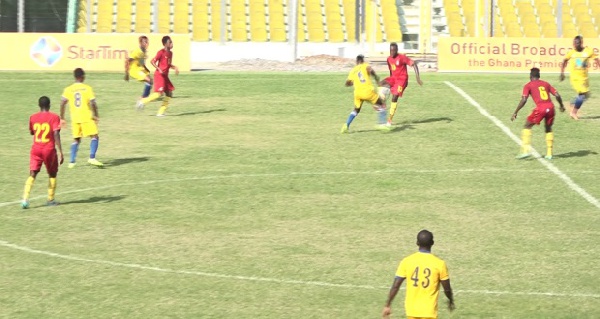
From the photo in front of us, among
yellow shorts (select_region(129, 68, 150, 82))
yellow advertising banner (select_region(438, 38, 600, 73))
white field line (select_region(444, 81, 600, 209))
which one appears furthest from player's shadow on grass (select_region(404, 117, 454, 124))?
yellow advertising banner (select_region(438, 38, 600, 73))

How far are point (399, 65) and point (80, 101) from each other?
9065 mm

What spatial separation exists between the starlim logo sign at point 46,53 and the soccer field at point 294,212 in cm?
487

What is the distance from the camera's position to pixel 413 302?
12.0m

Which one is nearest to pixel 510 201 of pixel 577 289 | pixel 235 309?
pixel 577 289

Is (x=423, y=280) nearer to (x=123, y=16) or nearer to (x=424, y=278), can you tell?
(x=424, y=278)

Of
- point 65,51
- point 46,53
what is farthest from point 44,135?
point 46,53

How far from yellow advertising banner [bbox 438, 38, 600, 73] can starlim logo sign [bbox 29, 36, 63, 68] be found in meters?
13.9

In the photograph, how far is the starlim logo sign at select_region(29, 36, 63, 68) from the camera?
4169cm

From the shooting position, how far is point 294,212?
2173 cm

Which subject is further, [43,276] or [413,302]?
[43,276]

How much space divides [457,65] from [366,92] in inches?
608

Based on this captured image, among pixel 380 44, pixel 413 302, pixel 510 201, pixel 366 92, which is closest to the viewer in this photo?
pixel 413 302

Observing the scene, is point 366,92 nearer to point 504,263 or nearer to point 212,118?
point 212,118

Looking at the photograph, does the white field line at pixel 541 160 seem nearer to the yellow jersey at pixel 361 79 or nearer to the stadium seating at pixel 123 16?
the yellow jersey at pixel 361 79
